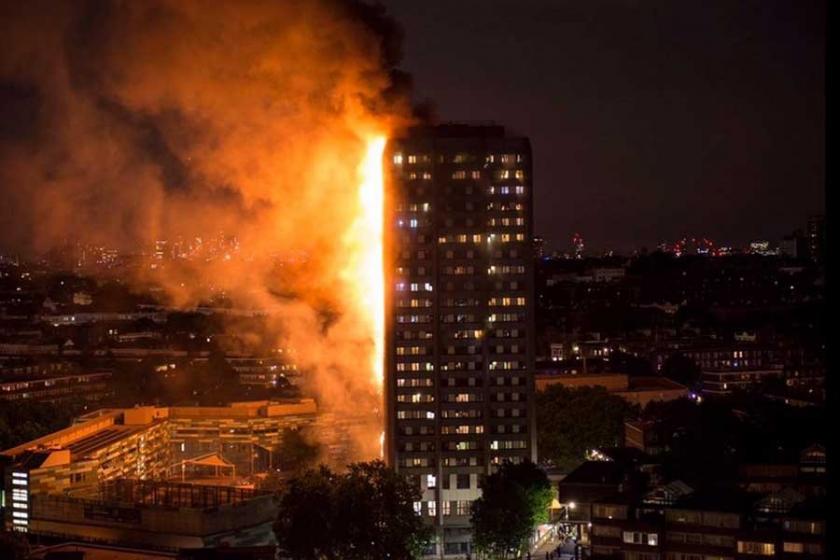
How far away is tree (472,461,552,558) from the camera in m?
11.2

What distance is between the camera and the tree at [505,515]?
11.2 m

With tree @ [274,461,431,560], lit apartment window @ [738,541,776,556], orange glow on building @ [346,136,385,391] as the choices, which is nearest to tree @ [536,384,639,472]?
orange glow on building @ [346,136,385,391]

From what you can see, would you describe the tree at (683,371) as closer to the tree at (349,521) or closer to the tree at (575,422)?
the tree at (575,422)

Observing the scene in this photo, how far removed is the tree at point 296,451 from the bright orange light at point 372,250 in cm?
168

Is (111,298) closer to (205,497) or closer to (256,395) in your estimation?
(256,395)

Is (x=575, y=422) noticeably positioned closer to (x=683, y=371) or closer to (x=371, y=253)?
(x=371, y=253)

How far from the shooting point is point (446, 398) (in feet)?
43.7

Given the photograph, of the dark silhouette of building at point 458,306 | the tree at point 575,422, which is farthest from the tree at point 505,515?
the tree at point 575,422

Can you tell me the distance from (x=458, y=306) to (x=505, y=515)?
3.06 metres

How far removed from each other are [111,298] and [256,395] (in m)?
19.2

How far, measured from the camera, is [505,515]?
11.3 m

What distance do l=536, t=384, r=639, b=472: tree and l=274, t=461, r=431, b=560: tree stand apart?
5.19 metres

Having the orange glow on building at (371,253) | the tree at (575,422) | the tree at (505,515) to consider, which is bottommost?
the tree at (505,515)

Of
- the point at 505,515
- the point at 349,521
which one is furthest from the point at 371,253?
the point at 349,521
